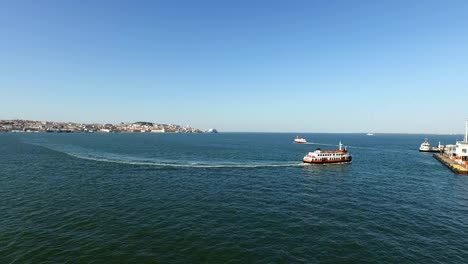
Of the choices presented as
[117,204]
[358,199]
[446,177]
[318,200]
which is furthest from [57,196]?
[446,177]

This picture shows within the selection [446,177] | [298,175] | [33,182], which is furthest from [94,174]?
[446,177]

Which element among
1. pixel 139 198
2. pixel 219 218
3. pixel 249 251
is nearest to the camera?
pixel 249 251

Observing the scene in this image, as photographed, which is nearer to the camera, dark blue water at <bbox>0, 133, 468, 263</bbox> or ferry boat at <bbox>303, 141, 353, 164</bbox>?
dark blue water at <bbox>0, 133, 468, 263</bbox>

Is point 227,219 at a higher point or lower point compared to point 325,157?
lower

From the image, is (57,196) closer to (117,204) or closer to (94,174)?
(117,204)

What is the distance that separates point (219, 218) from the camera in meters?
40.7

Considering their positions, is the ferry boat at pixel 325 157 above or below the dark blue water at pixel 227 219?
above

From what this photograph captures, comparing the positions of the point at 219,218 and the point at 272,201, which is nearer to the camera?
the point at 219,218

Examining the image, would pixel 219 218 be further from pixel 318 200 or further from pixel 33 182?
pixel 33 182

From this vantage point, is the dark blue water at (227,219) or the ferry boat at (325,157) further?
the ferry boat at (325,157)

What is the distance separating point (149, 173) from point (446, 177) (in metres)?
92.1

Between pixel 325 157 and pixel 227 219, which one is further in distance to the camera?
pixel 325 157

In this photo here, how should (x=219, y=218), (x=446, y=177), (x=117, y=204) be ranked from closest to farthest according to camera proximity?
(x=219, y=218) < (x=117, y=204) < (x=446, y=177)

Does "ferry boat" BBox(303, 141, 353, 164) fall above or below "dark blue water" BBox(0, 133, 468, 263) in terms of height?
above
